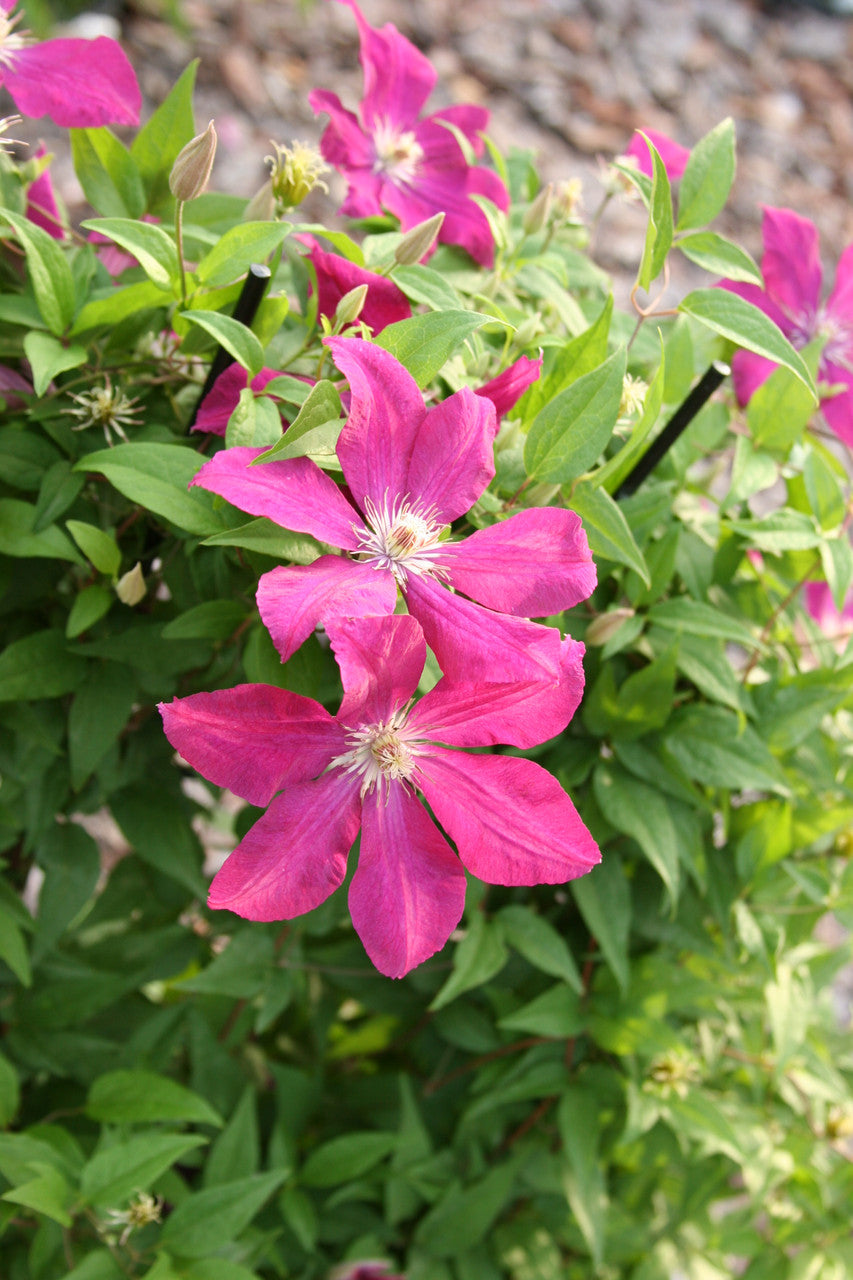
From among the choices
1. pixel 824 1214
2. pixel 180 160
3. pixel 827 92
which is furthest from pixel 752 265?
pixel 827 92

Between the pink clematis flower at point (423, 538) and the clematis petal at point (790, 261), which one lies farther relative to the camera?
the clematis petal at point (790, 261)

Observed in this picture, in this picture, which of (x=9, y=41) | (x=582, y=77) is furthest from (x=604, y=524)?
(x=582, y=77)

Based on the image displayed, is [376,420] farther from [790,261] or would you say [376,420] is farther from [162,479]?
[790,261]

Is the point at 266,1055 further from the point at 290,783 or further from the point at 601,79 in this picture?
the point at 601,79

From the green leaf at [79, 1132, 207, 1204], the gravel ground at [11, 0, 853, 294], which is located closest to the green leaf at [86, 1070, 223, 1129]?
the green leaf at [79, 1132, 207, 1204]

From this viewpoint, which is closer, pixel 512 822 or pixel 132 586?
pixel 512 822

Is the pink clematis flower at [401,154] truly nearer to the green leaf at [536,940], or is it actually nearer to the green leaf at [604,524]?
the green leaf at [604,524]

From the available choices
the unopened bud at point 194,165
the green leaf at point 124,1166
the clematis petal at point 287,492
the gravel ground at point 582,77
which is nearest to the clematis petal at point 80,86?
the unopened bud at point 194,165
